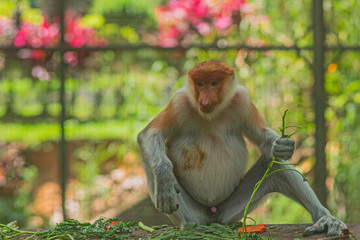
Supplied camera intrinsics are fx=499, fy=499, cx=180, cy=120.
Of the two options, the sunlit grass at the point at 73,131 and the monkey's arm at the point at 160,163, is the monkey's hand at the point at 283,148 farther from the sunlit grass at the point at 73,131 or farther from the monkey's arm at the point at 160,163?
the sunlit grass at the point at 73,131

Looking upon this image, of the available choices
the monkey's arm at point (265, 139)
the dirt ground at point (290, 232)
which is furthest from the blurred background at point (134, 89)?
the monkey's arm at point (265, 139)

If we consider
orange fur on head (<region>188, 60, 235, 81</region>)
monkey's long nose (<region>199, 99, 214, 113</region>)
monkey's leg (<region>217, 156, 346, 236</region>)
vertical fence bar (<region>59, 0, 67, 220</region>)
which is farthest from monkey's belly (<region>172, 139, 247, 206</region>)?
vertical fence bar (<region>59, 0, 67, 220</region>)

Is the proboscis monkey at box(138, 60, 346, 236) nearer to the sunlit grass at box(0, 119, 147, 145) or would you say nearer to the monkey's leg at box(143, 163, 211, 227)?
the monkey's leg at box(143, 163, 211, 227)

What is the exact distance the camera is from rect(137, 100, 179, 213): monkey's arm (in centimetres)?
355

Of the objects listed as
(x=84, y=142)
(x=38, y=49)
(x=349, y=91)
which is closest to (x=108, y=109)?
(x=84, y=142)

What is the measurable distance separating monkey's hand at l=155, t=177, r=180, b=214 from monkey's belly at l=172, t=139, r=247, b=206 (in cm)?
32

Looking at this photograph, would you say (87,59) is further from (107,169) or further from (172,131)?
(172,131)

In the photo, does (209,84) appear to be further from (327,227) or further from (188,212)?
(327,227)

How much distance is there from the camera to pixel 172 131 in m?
3.97

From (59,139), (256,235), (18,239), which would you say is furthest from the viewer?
(59,139)

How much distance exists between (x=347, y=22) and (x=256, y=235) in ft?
A: 12.4

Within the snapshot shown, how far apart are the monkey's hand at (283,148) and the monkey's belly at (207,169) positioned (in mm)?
499

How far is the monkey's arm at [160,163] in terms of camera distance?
3.55m

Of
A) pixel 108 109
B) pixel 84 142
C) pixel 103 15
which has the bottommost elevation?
pixel 84 142
